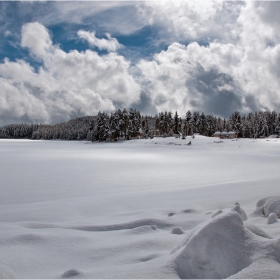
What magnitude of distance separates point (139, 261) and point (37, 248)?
5.79 ft

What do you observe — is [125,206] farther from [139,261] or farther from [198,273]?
[198,273]

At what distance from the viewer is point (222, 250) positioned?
2668 mm

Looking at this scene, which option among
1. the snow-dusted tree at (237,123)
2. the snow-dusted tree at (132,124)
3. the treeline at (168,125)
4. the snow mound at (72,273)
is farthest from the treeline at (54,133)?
the snow mound at (72,273)

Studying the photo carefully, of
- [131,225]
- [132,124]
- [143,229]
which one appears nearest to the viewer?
[143,229]

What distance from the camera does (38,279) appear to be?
9.25ft

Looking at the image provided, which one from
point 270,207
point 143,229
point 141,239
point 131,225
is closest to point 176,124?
point 270,207

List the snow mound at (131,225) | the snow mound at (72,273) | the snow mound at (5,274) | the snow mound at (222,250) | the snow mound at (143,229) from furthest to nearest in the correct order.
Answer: the snow mound at (131,225) < the snow mound at (143,229) < the snow mound at (72,273) < the snow mound at (222,250) < the snow mound at (5,274)

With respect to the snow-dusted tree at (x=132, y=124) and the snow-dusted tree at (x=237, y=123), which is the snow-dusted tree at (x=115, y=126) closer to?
the snow-dusted tree at (x=132, y=124)

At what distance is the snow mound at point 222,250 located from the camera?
2.54 metres

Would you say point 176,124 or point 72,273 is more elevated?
point 176,124

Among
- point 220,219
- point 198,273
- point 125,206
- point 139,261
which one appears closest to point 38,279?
point 139,261

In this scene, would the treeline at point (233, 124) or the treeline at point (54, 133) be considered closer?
the treeline at point (233, 124)

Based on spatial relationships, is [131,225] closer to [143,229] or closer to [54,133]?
[143,229]

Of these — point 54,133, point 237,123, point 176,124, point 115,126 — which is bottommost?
point 54,133
